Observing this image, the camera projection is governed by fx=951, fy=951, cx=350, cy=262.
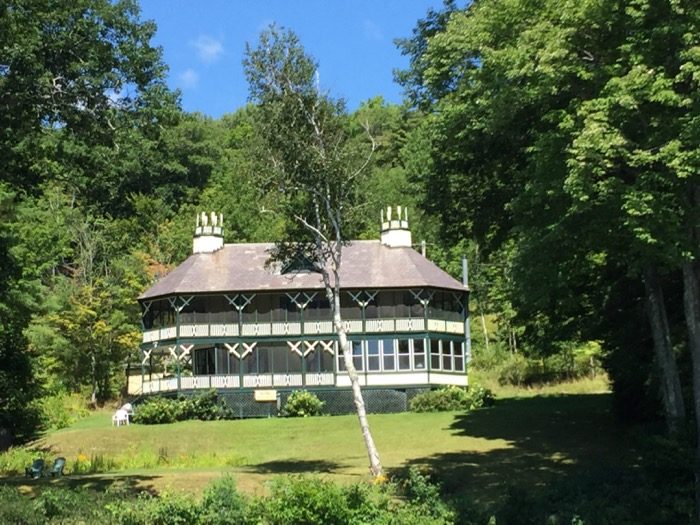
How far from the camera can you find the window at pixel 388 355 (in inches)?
1819

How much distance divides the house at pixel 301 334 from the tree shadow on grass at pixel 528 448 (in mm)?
7342

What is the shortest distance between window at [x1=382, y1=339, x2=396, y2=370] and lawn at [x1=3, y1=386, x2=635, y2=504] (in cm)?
568

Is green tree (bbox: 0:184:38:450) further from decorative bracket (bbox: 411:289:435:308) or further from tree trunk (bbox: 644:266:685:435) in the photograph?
tree trunk (bbox: 644:266:685:435)

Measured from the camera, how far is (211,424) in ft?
131

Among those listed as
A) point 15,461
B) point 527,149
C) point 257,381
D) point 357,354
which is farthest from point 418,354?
point 527,149

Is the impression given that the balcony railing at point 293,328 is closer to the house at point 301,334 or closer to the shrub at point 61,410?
the house at point 301,334

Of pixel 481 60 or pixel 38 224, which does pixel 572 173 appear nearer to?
pixel 481 60

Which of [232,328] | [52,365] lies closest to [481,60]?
[232,328]

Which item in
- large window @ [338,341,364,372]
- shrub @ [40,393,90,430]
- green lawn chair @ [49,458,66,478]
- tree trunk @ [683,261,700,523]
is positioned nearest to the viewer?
tree trunk @ [683,261,700,523]

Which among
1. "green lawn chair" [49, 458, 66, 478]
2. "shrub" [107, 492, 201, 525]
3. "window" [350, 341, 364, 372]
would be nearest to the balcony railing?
"window" [350, 341, 364, 372]

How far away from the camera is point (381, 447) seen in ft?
100

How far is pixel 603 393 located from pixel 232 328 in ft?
58.6

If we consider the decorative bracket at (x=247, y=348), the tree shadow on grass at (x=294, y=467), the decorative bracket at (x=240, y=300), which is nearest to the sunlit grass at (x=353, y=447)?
the tree shadow on grass at (x=294, y=467)

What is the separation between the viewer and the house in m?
45.6
